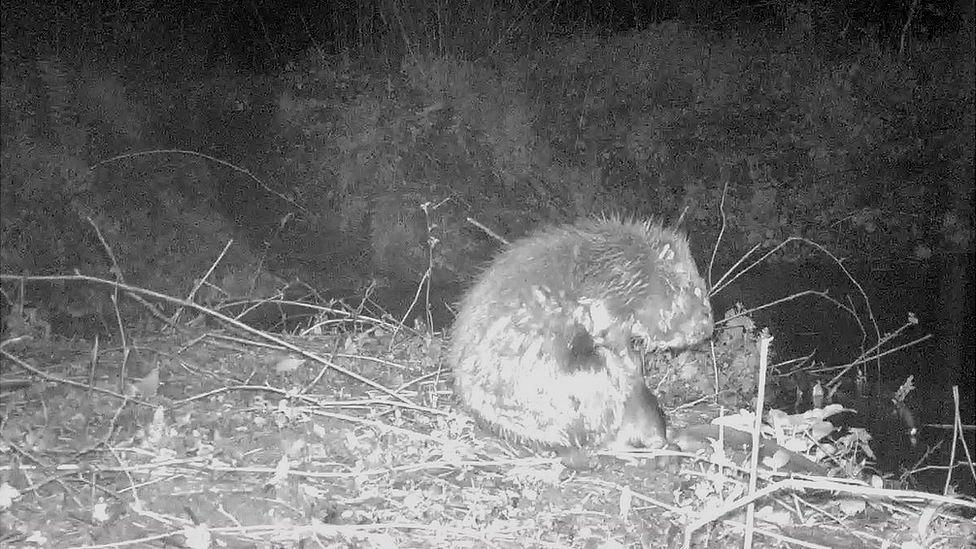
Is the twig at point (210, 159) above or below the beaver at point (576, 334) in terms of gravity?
below

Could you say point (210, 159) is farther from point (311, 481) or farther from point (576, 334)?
point (576, 334)

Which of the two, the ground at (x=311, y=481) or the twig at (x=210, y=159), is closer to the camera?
the ground at (x=311, y=481)

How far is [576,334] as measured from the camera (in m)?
2.78

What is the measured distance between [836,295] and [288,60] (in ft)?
17.8

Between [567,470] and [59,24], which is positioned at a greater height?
[59,24]

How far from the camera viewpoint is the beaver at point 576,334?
2.74 metres

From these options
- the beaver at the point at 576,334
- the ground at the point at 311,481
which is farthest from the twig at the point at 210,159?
the beaver at the point at 576,334

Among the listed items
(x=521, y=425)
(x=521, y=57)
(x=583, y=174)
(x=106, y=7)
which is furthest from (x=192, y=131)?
(x=521, y=425)

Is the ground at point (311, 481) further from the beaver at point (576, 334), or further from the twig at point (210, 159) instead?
the twig at point (210, 159)

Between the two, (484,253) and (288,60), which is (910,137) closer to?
(484,253)

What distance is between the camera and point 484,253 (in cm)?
721

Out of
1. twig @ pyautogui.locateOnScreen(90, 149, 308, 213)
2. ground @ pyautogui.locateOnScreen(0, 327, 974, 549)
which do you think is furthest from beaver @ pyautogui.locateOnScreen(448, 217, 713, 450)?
twig @ pyautogui.locateOnScreen(90, 149, 308, 213)

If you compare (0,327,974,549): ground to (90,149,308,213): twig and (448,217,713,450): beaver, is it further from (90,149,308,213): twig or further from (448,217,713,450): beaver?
(90,149,308,213): twig

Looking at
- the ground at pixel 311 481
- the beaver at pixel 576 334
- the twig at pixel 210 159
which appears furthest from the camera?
the twig at pixel 210 159
